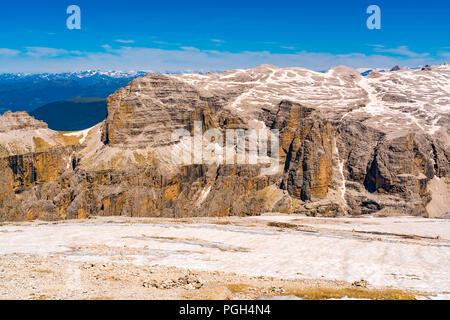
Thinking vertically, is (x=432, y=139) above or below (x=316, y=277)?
above

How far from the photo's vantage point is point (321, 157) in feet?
442

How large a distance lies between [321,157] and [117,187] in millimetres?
66901

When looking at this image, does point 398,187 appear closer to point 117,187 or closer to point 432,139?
point 432,139

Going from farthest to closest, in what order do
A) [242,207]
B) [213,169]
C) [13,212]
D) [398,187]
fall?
[213,169] < [398,187] < [242,207] < [13,212]

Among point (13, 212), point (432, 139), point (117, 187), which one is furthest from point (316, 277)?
point (432, 139)

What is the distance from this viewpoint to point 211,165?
5974 inches

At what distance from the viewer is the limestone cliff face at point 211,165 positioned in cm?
12469

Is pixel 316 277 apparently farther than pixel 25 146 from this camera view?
No

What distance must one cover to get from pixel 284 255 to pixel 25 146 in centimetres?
14771

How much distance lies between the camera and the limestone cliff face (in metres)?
125

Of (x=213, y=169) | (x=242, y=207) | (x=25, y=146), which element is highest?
(x=25, y=146)
